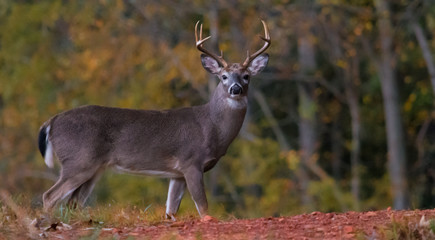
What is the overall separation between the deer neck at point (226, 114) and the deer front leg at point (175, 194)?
1.86ft

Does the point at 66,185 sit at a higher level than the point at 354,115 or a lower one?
lower

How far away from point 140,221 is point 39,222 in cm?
77

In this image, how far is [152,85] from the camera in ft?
76.3

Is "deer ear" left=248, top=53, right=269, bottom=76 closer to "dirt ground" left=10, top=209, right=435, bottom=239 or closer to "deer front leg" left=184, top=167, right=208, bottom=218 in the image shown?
"deer front leg" left=184, top=167, right=208, bottom=218

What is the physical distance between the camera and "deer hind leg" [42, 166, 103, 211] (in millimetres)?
9297

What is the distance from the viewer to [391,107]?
19.0 metres

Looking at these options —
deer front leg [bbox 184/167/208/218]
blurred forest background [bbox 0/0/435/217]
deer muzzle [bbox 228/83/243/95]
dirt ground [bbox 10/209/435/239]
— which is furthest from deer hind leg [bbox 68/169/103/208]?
blurred forest background [bbox 0/0/435/217]

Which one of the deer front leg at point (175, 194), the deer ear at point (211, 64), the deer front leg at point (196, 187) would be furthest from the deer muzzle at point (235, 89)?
the deer front leg at point (175, 194)

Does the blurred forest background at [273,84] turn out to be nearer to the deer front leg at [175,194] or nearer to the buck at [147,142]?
the buck at [147,142]

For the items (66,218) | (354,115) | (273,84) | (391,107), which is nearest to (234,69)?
(66,218)

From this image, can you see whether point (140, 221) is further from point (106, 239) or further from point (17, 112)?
point (17, 112)

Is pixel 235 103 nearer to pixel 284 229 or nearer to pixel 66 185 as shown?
pixel 66 185

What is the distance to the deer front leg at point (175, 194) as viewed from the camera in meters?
9.70

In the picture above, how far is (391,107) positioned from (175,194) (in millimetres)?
9910
